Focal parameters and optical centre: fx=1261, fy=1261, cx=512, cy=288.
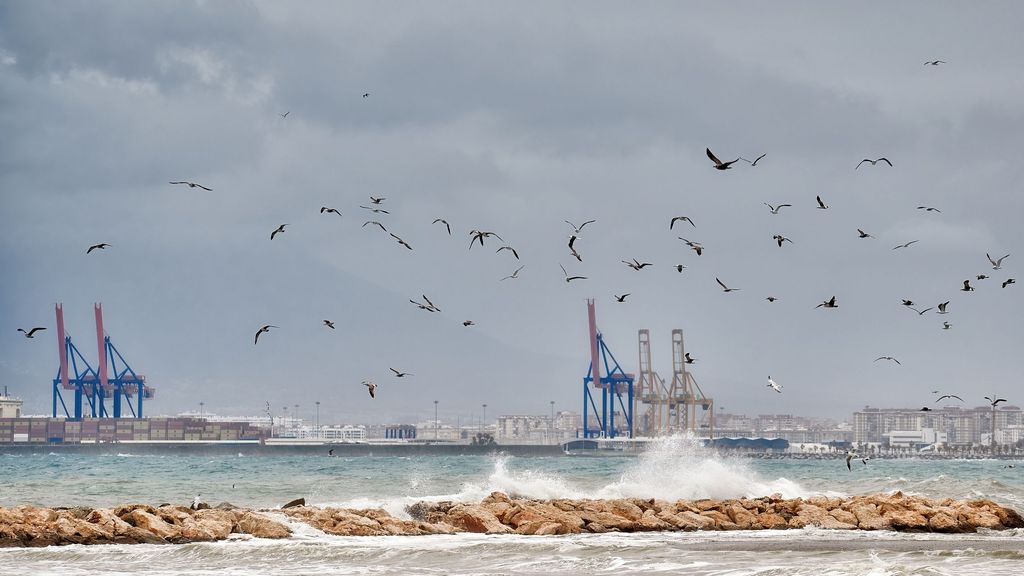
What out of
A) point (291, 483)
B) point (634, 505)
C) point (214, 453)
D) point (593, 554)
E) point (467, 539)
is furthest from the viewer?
point (214, 453)

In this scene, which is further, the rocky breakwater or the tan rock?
the tan rock

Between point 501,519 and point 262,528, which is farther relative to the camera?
point 501,519

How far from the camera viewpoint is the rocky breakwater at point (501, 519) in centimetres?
2398

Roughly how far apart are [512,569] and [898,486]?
31.5 metres

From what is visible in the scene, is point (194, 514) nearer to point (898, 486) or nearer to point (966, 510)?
point (966, 510)

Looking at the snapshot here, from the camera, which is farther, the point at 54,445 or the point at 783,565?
the point at 54,445

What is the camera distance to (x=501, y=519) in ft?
90.7

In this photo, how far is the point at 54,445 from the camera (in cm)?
16975

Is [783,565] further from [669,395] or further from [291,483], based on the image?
[669,395]

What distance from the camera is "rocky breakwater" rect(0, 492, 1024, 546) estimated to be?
23984 millimetres

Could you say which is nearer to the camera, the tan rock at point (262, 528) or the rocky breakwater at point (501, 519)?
the rocky breakwater at point (501, 519)

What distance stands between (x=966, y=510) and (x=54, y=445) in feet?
523

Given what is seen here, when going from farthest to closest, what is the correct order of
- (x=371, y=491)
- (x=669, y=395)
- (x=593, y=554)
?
(x=669, y=395) < (x=371, y=491) < (x=593, y=554)

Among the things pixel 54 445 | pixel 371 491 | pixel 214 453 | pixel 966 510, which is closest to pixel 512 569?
pixel 966 510
